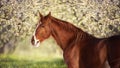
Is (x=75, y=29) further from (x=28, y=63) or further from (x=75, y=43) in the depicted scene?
(x=28, y=63)

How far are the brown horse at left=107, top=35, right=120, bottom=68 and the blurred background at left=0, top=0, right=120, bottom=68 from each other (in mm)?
750

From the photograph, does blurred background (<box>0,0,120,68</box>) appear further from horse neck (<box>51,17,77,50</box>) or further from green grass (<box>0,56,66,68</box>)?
horse neck (<box>51,17,77,50</box>)

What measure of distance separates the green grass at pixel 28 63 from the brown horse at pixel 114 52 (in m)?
0.85

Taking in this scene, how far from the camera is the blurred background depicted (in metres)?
3.02

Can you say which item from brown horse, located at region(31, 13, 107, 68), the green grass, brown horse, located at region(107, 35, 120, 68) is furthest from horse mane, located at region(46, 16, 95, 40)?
the green grass

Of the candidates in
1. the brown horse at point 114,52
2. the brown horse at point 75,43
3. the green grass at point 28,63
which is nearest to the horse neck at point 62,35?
the brown horse at point 75,43

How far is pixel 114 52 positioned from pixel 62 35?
0.56m

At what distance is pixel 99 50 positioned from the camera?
7.55 feet

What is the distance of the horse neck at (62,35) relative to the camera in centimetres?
252

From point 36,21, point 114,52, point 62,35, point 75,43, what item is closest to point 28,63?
point 36,21

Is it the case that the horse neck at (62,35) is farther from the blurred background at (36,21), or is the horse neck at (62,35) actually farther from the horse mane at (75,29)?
the blurred background at (36,21)

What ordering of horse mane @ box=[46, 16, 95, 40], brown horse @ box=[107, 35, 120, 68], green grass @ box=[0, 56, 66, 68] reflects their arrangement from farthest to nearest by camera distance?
green grass @ box=[0, 56, 66, 68], horse mane @ box=[46, 16, 95, 40], brown horse @ box=[107, 35, 120, 68]

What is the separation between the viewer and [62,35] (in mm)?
2543

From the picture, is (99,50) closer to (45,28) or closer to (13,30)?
(45,28)
